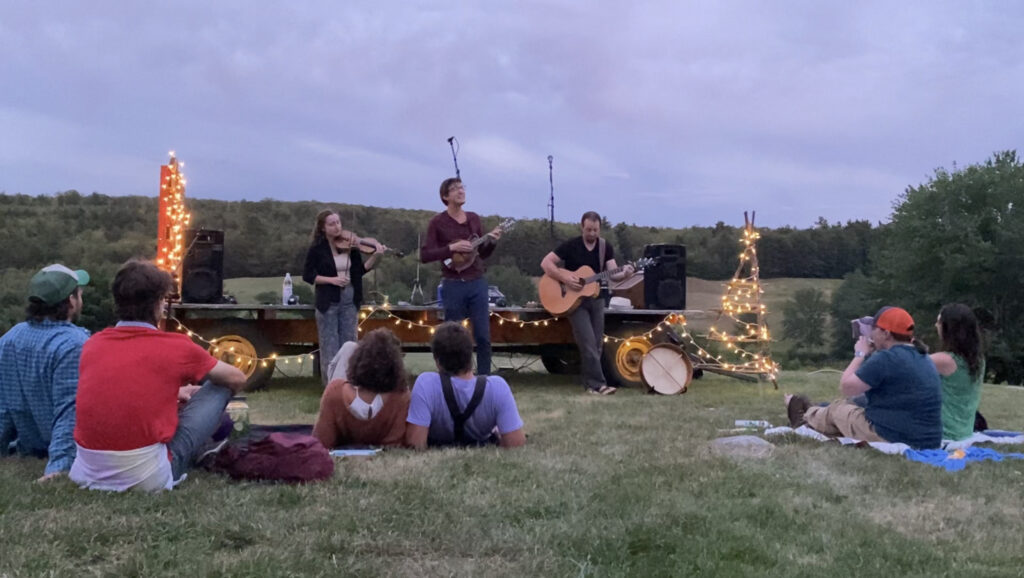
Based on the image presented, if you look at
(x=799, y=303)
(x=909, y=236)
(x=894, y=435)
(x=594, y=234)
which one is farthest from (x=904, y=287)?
(x=894, y=435)

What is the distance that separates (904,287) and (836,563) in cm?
2969

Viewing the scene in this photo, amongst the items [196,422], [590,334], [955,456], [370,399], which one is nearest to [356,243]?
[590,334]

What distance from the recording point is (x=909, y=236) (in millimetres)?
29156

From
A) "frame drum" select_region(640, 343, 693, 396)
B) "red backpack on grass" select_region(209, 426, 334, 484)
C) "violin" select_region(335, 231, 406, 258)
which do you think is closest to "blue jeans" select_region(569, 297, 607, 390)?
"frame drum" select_region(640, 343, 693, 396)

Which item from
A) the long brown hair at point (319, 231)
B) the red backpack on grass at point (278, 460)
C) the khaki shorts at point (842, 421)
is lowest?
the khaki shorts at point (842, 421)

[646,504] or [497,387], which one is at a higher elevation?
[497,387]

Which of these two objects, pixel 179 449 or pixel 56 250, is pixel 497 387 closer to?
pixel 179 449

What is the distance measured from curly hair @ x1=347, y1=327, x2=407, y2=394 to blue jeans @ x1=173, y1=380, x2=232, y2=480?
0.67 meters

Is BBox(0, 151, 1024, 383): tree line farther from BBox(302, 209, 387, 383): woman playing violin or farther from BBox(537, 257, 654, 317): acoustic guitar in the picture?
BBox(302, 209, 387, 383): woman playing violin

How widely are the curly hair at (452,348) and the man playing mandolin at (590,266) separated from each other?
351 cm

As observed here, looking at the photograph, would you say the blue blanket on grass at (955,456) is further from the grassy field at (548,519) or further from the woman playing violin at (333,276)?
the woman playing violin at (333,276)

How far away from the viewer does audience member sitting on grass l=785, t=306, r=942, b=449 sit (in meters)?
4.02

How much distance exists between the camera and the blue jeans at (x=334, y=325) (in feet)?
21.1

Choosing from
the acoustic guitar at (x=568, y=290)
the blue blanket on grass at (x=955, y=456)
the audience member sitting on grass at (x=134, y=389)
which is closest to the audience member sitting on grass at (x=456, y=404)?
the audience member sitting on grass at (x=134, y=389)
